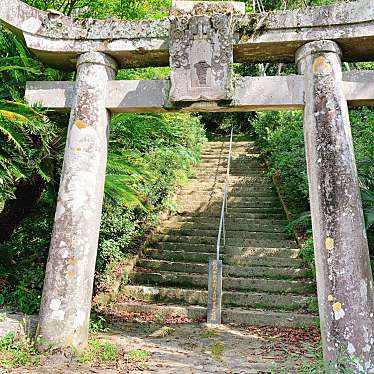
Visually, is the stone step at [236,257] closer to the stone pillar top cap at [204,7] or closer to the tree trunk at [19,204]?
the tree trunk at [19,204]

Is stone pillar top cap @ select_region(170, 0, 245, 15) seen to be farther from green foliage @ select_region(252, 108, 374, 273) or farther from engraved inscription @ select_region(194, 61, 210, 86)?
green foliage @ select_region(252, 108, 374, 273)

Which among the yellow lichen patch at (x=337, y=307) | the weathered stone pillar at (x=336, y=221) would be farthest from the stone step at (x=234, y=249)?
the yellow lichen patch at (x=337, y=307)

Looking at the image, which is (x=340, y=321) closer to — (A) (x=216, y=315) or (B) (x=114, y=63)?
(A) (x=216, y=315)

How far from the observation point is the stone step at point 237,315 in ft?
19.2

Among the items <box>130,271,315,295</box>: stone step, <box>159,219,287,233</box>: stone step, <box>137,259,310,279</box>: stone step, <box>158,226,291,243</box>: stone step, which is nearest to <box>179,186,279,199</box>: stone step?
<box>159,219,287,233</box>: stone step

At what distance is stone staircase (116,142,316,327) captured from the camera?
6.24 m

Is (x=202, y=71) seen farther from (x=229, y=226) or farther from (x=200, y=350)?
(x=229, y=226)

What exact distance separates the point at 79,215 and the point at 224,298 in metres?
2.96

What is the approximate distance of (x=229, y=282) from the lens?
272 inches

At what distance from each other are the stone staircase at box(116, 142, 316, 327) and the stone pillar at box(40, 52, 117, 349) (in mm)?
2098

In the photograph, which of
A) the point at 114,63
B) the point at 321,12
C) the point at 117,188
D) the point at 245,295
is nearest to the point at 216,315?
the point at 245,295

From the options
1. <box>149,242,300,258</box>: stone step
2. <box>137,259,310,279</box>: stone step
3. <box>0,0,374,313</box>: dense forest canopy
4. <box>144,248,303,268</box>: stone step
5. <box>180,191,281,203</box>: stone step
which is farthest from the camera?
<box>180,191,281,203</box>: stone step

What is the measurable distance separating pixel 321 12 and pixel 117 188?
10.1 ft

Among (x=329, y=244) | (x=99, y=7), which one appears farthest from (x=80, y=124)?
(x=99, y=7)
